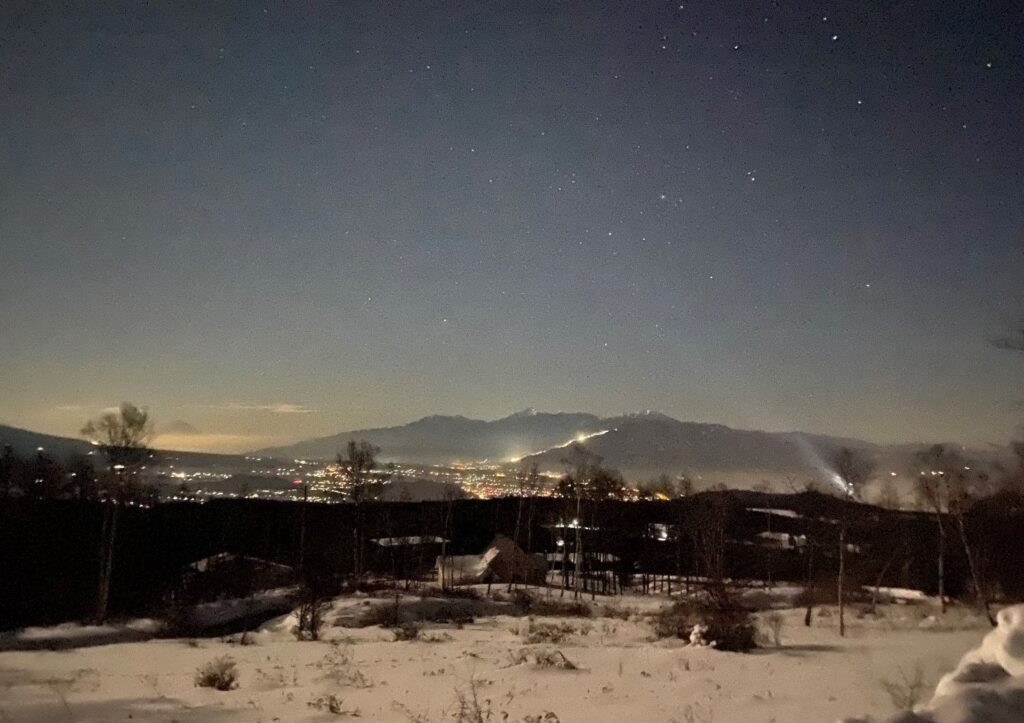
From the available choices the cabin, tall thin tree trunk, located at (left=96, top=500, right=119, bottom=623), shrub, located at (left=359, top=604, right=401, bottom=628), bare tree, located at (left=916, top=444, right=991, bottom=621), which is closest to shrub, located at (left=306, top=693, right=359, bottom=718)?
shrub, located at (left=359, top=604, right=401, bottom=628)

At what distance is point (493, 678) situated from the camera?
15391mm

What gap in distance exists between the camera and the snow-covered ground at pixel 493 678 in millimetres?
11711

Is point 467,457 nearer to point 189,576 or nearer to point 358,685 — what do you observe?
point 189,576

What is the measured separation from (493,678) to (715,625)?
740 centimetres

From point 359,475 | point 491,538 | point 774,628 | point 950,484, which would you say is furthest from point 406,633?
point 491,538

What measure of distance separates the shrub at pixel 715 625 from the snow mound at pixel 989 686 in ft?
39.5

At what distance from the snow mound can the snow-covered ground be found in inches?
16.7

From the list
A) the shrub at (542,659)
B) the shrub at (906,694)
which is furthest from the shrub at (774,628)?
the shrub at (906,694)

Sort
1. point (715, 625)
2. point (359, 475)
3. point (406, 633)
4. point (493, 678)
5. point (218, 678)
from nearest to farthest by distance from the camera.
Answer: point (218, 678) < point (493, 678) < point (715, 625) < point (406, 633) < point (359, 475)

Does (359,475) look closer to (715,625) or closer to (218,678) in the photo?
(715,625)

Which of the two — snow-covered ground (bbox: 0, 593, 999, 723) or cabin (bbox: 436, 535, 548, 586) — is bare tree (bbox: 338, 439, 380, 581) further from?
snow-covered ground (bbox: 0, 593, 999, 723)

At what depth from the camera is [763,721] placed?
34.9 ft

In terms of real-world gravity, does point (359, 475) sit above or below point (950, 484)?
below

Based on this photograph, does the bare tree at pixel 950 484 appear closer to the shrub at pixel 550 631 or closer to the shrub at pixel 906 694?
the shrub at pixel 550 631
